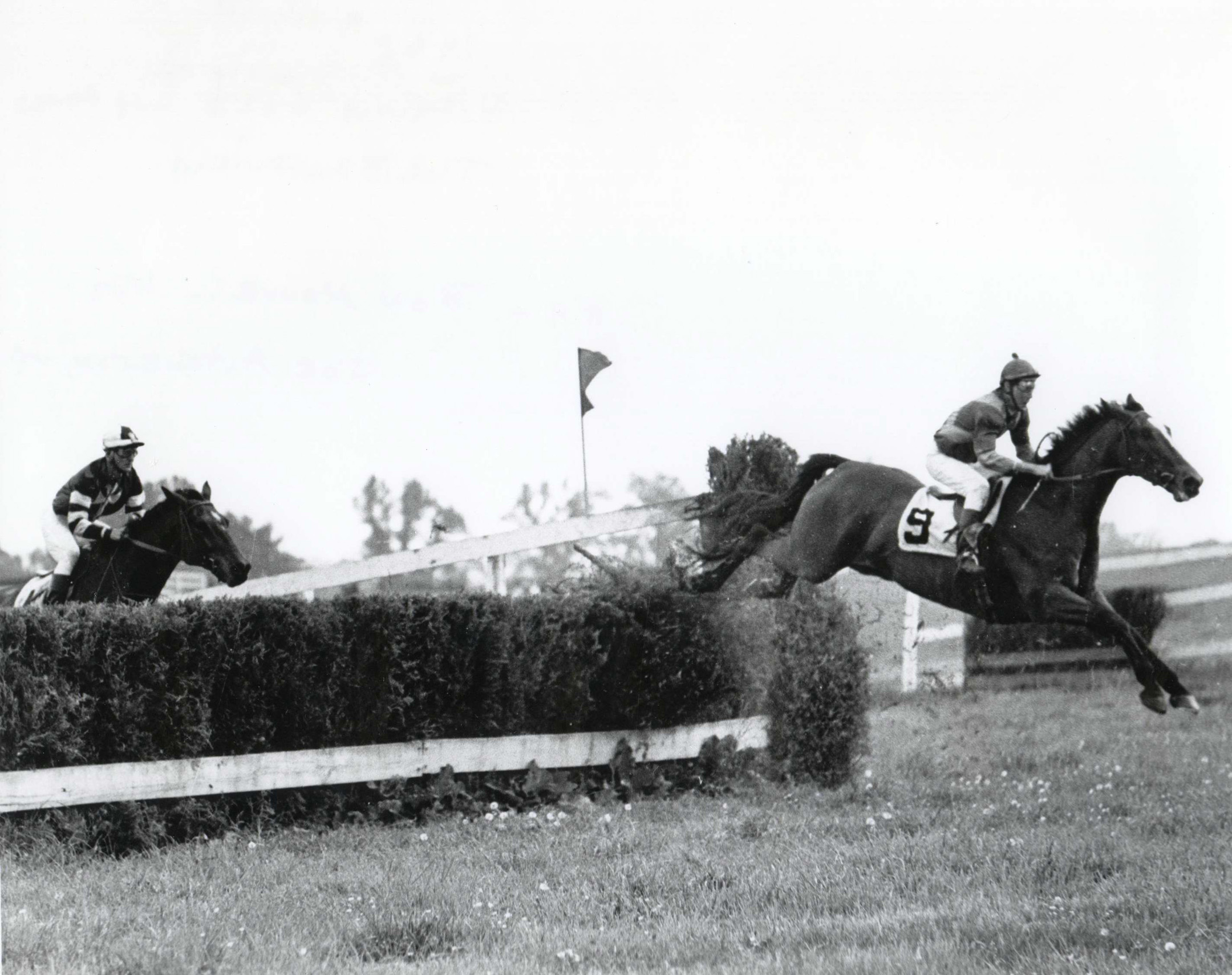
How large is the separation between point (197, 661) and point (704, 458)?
441 centimetres

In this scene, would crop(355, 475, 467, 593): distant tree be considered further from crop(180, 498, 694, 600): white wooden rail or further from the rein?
the rein

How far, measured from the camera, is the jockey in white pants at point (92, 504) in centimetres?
980

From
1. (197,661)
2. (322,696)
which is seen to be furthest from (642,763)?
(197,661)

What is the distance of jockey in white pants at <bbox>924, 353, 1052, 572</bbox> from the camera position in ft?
28.1

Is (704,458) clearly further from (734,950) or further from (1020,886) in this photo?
(734,950)

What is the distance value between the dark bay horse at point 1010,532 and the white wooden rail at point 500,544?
0.47 metres

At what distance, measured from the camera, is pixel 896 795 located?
381 inches

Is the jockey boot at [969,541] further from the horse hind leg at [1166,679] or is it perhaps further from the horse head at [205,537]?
the horse head at [205,537]

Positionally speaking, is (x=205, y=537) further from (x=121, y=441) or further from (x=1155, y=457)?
(x=1155, y=457)

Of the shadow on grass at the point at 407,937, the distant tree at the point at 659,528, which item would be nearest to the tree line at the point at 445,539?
the distant tree at the point at 659,528

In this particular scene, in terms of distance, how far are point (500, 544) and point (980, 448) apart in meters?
3.69

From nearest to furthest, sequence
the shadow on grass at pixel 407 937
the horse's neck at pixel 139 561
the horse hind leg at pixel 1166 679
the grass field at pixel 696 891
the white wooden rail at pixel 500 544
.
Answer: the grass field at pixel 696 891
the shadow on grass at pixel 407 937
the horse hind leg at pixel 1166 679
the horse's neck at pixel 139 561
the white wooden rail at pixel 500 544

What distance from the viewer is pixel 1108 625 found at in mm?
8328

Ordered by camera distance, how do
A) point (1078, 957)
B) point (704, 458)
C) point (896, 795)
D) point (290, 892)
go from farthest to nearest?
point (704, 458) < point (896, 795) < point (290, 892) < point (1078, 957)
